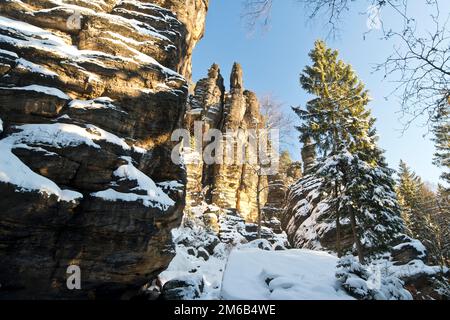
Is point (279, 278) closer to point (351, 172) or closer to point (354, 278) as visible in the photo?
point (354, 278)

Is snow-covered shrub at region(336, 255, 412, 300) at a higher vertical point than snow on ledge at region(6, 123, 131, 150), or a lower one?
lower

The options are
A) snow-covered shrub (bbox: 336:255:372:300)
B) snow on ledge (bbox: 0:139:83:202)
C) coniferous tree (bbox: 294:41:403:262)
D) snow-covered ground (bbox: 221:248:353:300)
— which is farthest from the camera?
coniferous tree (bbox: 294:41:403:262)

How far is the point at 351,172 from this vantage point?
14.1 meters

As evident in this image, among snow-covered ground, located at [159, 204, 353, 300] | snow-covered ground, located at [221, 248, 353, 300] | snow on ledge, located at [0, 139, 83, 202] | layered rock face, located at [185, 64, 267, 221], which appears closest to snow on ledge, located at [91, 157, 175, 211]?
snow on ledge, located at [0, 139, 83, 202]

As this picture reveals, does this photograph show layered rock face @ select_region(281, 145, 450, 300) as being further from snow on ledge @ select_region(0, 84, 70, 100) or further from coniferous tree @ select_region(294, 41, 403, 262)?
snow on ledge @ select_region(0, 84, 70, 100)

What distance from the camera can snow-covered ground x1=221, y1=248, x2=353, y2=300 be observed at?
654 cm

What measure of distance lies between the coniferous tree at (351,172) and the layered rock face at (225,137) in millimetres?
15451

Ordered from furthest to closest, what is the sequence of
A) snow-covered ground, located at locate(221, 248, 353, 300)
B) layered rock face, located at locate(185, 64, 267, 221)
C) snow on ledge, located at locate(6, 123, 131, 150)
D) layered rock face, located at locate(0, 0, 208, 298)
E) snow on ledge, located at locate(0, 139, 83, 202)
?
layered rock face, located at locate(185, 64, 267, 221), snow on ledge, located at locate(6, 123, 131, 150), layered rock face, located at locate(0, 0, 208, 298), snow on ledge, located at locate(0, 139, 83, 202), snow-covered ground, located at locate(221, 248, 353, 300)

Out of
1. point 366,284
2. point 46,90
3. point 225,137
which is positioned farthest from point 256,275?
point 225,137

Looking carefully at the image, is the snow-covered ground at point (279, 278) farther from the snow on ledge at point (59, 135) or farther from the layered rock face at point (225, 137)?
the layered rock face at point (225, 137)

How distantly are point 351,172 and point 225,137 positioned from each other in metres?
25.1

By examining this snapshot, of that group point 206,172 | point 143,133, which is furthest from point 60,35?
point 206,172

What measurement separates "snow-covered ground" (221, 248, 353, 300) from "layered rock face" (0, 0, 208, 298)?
3.82m

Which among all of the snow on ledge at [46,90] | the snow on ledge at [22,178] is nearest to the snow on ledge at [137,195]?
the snow on ledge at [22,178]
